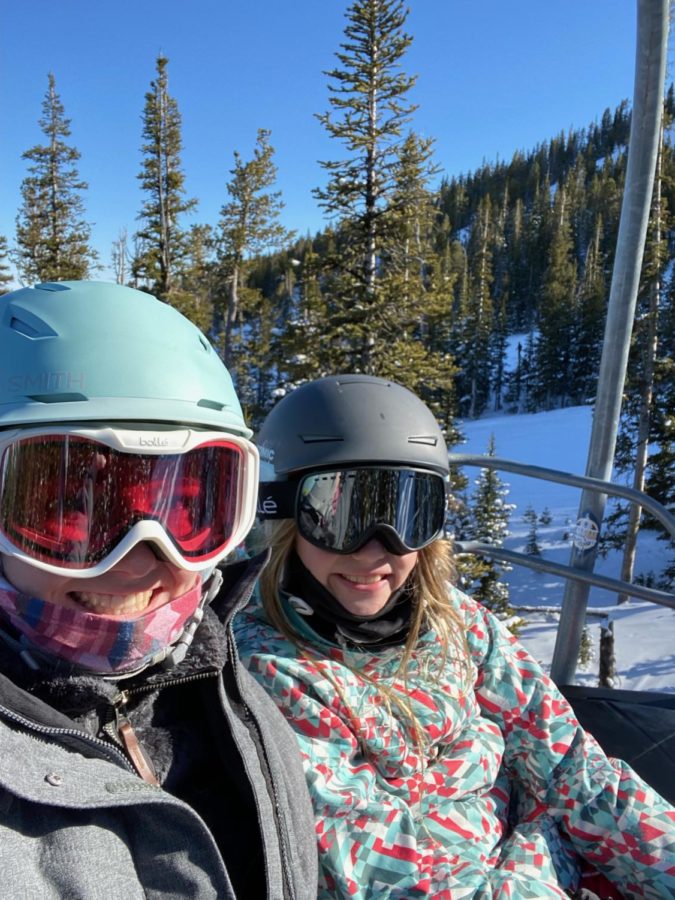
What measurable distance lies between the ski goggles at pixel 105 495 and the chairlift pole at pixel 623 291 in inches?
85.4

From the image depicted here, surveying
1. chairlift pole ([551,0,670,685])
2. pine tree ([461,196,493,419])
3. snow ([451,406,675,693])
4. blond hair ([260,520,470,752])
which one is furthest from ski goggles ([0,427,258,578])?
pine tree ([461,196,493,419])

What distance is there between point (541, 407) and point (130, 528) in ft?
215

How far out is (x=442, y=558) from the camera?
233 cm

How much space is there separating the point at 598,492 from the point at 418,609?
1478mm

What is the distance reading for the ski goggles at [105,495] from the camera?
1196 millimetres

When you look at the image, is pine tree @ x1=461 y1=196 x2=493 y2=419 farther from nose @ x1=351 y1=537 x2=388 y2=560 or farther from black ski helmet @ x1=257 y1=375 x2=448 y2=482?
nose @ x1=351 y1=537 x2=388 y2=560

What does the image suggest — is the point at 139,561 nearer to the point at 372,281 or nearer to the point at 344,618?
the point at 344,618

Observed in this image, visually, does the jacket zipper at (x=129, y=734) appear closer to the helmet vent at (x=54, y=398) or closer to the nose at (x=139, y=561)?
the nose at (x=139, y=561)

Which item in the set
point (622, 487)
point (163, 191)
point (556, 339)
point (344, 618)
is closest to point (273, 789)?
point (344, 618)

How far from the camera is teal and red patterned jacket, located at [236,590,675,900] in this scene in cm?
158

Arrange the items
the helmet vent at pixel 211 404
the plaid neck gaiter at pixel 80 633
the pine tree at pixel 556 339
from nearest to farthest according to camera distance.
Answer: the plaid neck gaiter at pixel 80 633 → the helmet vent at pixel 211 404 → the pine tree at pixel 556 339

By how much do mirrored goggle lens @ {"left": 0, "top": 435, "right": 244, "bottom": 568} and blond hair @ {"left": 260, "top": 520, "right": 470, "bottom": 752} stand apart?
2.01 ft

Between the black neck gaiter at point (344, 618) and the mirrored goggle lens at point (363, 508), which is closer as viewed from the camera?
the black neck gaiter at point (344, 618)

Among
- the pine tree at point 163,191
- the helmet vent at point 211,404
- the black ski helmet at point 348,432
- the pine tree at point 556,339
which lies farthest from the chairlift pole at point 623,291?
the pine tree at point 556,339
